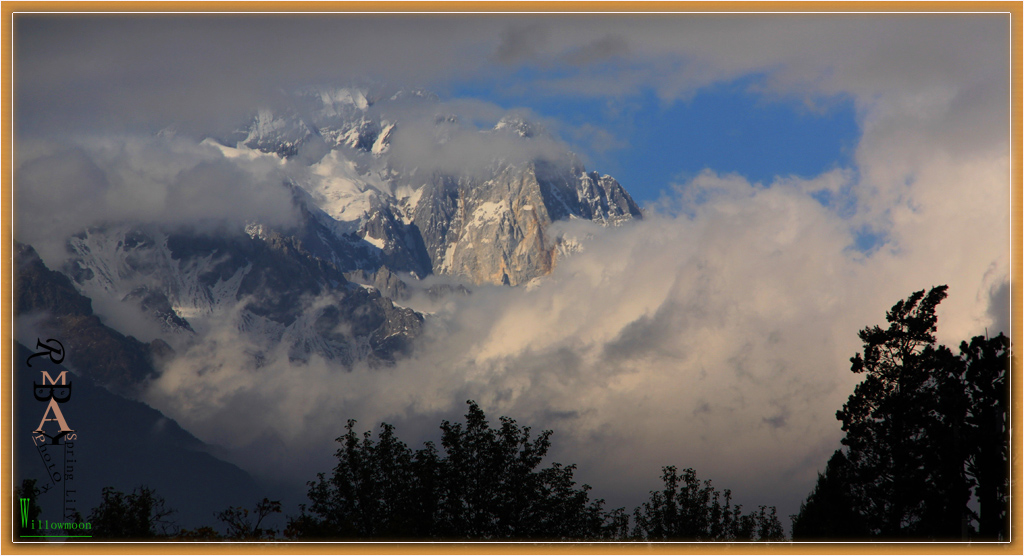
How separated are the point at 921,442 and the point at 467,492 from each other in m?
26.1

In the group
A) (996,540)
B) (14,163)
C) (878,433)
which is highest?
(14,163)

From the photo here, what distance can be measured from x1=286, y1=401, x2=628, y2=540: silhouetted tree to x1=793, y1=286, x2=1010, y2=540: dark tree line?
1505cm

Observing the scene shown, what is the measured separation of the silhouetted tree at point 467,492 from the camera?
56312mm

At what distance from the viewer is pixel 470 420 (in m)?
58.2

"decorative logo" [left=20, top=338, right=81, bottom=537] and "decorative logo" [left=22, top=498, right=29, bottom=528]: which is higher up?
"decorative logo" [left=20, top=338, right=81, bottom=537]

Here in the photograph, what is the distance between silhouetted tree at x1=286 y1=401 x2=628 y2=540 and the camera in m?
56.3

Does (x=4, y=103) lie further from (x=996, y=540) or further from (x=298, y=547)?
(x=996, y=540)

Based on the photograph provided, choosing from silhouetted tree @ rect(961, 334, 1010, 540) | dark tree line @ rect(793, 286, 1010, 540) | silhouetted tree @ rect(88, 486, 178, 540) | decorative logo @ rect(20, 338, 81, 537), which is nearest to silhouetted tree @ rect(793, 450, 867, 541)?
dark tree line @ rect(793, 286, 1010, 540)

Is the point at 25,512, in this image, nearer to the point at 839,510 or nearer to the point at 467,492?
the point at 467,492

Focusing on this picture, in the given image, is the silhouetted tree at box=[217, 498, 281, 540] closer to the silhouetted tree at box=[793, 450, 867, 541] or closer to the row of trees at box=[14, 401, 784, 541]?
the row of trees at box=[14, 401, 784, 541]

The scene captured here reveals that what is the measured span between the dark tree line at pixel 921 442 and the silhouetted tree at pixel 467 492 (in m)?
15.0

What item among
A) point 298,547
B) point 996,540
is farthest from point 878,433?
point 298,547

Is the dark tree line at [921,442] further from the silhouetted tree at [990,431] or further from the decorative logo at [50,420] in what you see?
the decorative logo at [50,420]

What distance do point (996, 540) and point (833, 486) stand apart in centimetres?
1315
